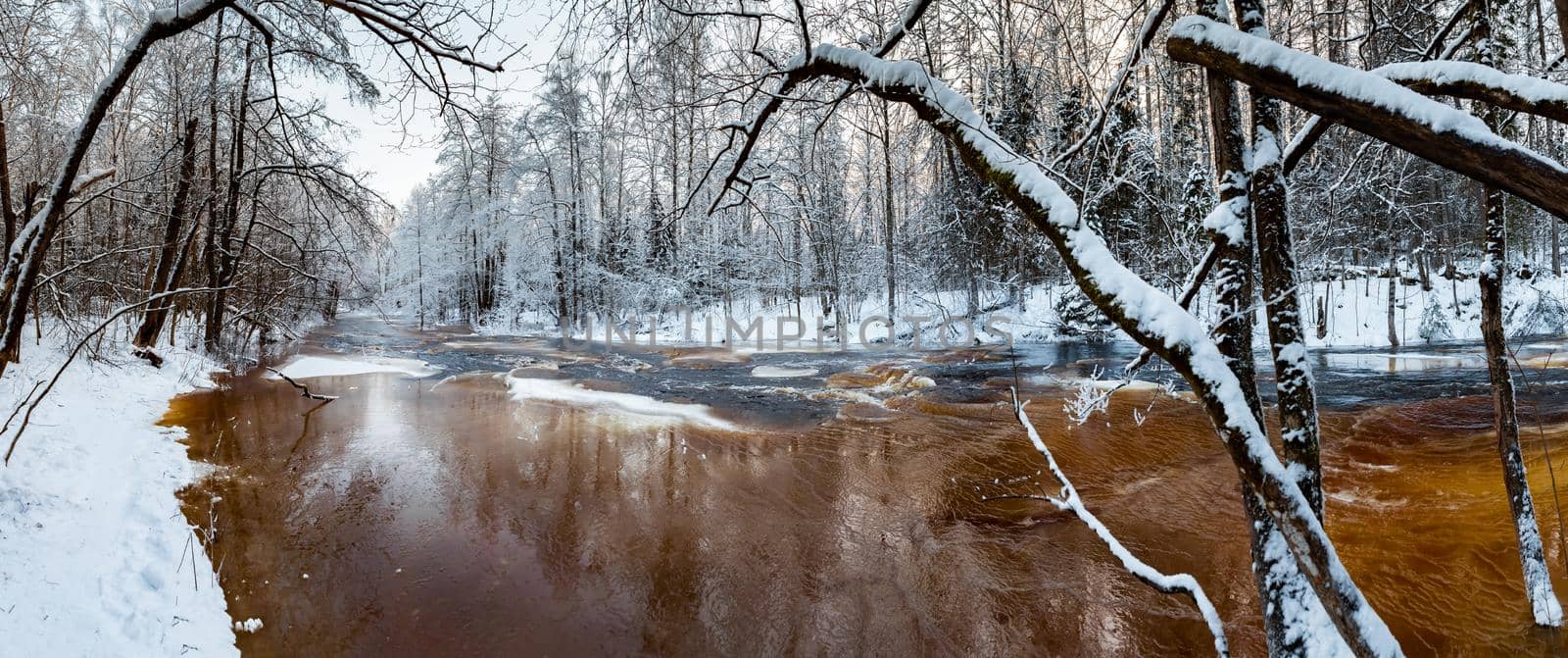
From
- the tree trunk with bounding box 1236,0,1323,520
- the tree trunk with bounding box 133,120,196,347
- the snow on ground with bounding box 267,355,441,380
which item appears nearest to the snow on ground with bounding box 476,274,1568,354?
the snow on ground with bounding box 267,355,441,380

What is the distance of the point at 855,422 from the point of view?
9.40 meters

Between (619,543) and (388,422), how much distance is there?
20.1 ft

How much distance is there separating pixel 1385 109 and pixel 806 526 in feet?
16.5

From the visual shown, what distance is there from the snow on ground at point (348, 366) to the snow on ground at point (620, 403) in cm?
387

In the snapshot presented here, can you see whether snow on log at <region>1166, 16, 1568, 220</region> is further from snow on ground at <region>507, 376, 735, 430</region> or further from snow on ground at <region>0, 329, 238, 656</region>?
snow on ground at <region>507, 376, 735, 430</region>

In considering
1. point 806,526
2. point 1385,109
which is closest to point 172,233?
point 806,526

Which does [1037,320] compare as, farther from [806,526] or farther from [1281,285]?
[1281,285]

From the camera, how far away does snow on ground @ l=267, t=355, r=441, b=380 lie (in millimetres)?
14023

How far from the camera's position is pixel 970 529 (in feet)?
17.8

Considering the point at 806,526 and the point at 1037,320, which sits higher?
the point at 1037,320

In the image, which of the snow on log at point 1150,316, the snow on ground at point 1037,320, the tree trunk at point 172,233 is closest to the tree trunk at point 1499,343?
the snow on log at point 1150,316

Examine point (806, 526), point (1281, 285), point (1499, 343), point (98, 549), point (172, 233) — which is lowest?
point (806, 526)

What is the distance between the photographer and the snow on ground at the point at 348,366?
14.0 metres

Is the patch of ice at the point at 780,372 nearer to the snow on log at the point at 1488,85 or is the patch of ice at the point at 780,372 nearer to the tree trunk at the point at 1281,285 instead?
the tree trunk at the point at 1281,285
